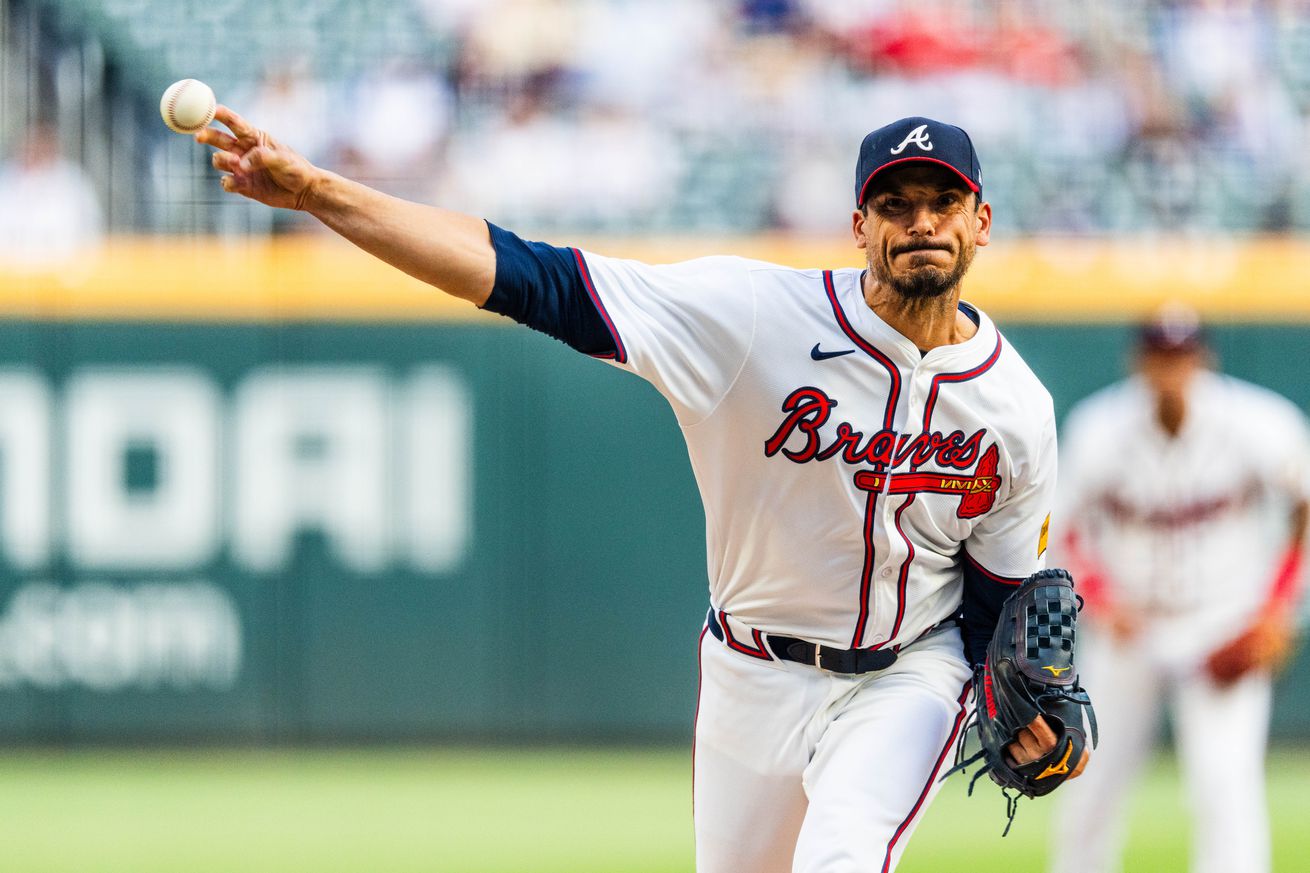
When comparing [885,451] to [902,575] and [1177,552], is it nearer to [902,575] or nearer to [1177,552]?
[902,575]

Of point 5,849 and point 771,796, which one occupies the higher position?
point 771,796

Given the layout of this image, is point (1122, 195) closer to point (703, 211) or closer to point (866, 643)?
point (703, 211)

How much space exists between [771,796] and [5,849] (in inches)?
164

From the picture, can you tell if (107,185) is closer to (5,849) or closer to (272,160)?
(5,849)

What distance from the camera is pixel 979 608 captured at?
4281mm

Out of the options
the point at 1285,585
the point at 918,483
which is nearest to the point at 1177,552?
the point at 1285,585

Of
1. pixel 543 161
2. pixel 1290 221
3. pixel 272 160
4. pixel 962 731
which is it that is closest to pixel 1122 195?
pixel 1290 221

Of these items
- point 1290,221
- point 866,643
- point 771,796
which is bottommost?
point 771,796

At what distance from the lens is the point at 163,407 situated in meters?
9.13

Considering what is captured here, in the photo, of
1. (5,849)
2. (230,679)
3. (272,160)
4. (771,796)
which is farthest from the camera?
(230,679)

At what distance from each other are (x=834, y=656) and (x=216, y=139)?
1792 millimetres

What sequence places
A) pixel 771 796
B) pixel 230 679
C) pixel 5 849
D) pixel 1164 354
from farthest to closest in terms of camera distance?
pixel 230 679, pixel 5 849, pixel 1164 354, pixel 771 796

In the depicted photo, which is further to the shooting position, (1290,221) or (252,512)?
(1290,221)

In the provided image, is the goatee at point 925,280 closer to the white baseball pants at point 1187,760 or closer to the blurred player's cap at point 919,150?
the blurred player's cap at point 919,150
